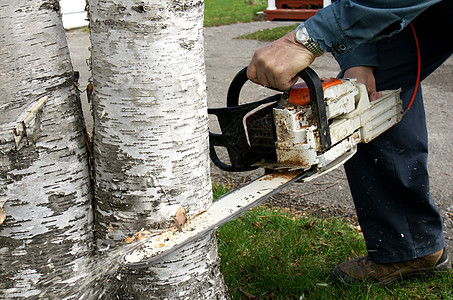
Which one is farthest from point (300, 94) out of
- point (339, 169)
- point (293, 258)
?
point (339, 169)

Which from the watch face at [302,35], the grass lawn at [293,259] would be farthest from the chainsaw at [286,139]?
the grass lawn at [293,259]

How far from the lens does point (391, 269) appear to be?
2.62 m

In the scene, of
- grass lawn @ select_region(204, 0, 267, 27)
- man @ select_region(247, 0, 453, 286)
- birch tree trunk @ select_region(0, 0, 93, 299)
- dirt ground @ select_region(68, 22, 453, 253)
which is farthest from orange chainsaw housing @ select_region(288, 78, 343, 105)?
grass lawn @ select_region(204, 0, 267, 27)

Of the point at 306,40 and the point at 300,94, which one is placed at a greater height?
the point at 306,40

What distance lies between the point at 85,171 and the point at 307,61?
36.2 inches

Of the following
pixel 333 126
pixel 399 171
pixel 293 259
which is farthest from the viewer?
pixel 293 259

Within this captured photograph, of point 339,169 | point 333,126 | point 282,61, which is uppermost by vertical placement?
point 282,61

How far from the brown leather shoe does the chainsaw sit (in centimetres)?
80

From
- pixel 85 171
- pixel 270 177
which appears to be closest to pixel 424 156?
pixel 270 177

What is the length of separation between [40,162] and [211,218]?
616 millimetres

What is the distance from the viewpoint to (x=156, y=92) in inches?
62.0

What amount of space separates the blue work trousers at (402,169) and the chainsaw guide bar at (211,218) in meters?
0.69

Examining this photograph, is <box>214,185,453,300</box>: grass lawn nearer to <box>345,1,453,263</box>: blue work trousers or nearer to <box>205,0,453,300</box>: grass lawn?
<box>205,0,453,300</box>: grass lawn

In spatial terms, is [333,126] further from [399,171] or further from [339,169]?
[339,169]
